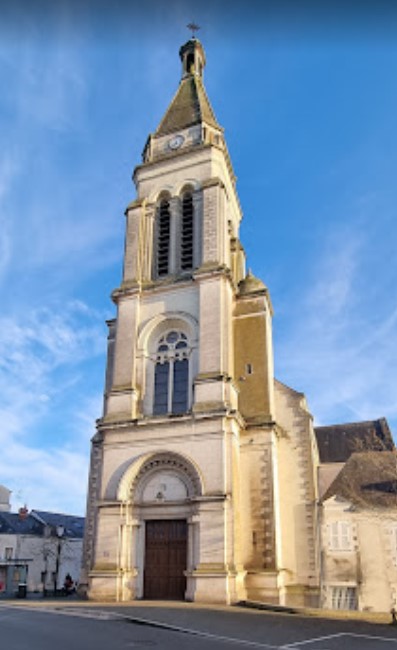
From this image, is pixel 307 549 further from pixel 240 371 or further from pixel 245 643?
pixel 245 643

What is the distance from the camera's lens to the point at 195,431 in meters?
19.4

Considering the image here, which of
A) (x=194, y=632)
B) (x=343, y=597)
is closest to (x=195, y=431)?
(x=343, y=597)

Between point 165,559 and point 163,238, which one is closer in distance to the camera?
point 165,559

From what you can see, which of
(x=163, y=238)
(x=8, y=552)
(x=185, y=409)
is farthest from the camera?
(x=8, y=552)

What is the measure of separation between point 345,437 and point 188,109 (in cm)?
2044

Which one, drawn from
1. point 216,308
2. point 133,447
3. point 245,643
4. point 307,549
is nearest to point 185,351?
point 216,308

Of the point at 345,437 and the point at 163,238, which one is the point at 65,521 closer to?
the point at 345,437

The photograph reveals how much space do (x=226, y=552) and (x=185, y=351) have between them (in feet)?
26.8

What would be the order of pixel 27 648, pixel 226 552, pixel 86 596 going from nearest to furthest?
pixel 27 648 → pixel 226 552 → pixel 86 596

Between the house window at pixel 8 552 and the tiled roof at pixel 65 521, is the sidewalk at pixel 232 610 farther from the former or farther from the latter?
the tiled roof at pixel 65 521

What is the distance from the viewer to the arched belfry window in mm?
21375

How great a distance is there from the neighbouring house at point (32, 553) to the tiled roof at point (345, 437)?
20.9 meters

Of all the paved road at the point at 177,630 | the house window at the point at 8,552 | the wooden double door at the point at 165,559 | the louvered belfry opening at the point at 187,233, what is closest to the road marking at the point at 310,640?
the paved road at the point at 177,630

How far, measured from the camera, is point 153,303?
2373 cm
